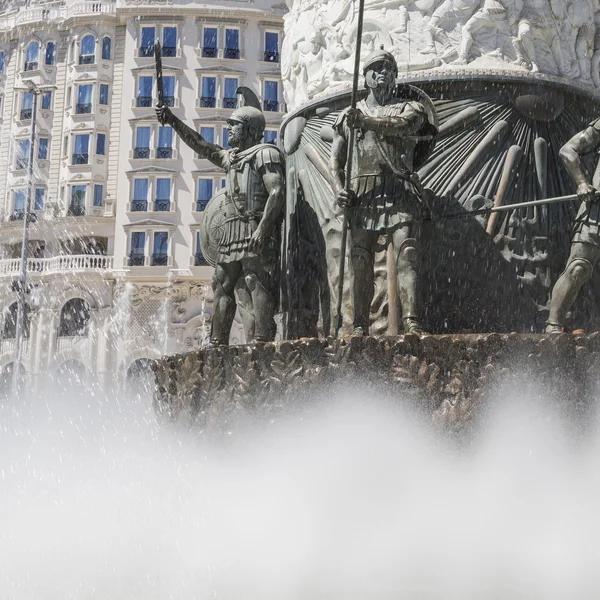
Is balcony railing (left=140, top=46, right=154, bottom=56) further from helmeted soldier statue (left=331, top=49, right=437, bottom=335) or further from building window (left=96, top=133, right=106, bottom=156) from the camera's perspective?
helmeted soldier statue (left=331, top=49, right=437, bottom=335)

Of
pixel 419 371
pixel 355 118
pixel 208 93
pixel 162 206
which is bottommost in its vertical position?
pixel 419 371

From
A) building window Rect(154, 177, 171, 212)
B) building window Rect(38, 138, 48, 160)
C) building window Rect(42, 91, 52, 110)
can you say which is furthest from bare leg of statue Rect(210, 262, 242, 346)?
building window Rect(42, 91, 52, 110)

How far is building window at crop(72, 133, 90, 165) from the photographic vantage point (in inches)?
1955

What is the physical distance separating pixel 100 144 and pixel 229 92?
6.77m

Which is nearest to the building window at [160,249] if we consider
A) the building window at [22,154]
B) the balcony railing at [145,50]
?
the building window at [22,154]

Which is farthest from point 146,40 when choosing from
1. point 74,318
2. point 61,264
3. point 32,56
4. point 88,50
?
point 74,318

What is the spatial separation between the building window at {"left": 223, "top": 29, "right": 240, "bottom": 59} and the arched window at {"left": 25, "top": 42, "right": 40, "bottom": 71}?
9.99 meters

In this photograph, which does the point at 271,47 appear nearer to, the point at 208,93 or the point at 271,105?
the point at 271,105

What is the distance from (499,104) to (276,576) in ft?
16.4

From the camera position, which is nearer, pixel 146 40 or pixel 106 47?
pixel 146 40

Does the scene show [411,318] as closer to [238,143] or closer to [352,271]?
[352,271]

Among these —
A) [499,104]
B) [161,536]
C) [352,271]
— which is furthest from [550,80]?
[161,536]

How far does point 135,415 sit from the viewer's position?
11.5 m

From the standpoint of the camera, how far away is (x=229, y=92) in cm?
4909
